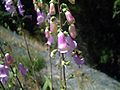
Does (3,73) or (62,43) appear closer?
(62,43)

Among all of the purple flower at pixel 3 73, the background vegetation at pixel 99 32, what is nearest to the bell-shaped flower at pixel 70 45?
the purple flower at pixel 3 73

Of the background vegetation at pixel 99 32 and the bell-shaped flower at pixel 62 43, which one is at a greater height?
the bell-shaped flower at pixel 62 43

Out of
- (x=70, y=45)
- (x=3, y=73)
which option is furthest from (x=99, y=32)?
(x=70, y=45)

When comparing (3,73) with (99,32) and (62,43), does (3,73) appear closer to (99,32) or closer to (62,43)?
(62,43)

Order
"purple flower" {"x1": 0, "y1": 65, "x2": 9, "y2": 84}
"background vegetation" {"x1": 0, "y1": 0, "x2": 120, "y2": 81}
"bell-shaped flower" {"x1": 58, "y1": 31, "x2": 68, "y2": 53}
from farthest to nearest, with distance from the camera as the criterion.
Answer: "background vegetation" {"x1": 0, "y1": 0, "x2": 120, "y2": 81}, "purple flower" {"x1": 0, "y1": 65, "x2": 9, "y2": 84}, "bell-shaped flower" {"x1": 58, "y1": 31, "x2": 68, "y2": 53}

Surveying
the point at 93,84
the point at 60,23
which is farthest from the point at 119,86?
the point at 60,23

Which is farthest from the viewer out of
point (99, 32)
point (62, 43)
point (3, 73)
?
point (99, 32)

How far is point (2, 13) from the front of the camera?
10.3 metres

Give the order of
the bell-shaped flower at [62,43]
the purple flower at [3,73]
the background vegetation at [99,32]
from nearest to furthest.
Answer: the bell-shaped flower at [62,43] < the purple flower at [3,73] < the background vegetation at [99,32]

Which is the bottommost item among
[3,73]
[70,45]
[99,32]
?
[99,32]

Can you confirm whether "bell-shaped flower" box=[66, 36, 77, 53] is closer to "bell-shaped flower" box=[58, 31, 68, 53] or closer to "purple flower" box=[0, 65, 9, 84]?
"bell-shaped flower" box=[58, 31, 68, 53]

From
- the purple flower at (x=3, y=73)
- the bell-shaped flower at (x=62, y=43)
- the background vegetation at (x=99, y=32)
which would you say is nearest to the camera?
the bell-shaped flower at (x=62, y=43)

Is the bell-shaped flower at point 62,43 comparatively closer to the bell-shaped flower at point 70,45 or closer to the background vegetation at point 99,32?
the bell-shaped flower at point 70,45

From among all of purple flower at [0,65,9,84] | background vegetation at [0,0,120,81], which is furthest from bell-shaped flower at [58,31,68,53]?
background vegetation at [0,0,120,81]
